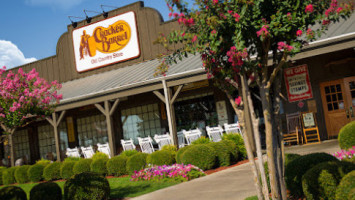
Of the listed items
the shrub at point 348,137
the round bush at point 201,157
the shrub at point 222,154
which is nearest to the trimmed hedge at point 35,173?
the round bush at point 201,157

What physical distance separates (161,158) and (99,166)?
2382 millimetres

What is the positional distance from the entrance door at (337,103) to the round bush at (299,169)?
7674 millimetres

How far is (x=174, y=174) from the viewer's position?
916 centimetres

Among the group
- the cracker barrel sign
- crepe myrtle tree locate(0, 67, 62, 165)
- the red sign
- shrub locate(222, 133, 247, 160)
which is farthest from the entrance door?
crepe myrtle tree locate(0, 67, 62, 165)

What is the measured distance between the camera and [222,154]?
1010 centimetres

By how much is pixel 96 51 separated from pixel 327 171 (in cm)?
1518

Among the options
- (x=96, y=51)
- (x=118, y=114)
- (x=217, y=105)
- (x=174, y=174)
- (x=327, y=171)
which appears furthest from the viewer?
(x=96, y=51)

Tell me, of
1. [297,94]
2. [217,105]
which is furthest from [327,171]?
[217,105]

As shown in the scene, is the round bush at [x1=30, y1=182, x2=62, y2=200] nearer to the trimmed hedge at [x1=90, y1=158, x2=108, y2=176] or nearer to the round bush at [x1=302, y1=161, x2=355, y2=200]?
the trimmed hedge at [x1=90, y1=158, x2=108, y2=176]

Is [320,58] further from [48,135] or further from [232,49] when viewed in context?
[48,135]

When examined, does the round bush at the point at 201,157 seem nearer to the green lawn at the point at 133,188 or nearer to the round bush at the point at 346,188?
the green lawn at the point at 133,188

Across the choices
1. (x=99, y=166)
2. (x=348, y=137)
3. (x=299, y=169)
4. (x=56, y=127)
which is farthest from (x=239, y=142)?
(x=56, y=127)

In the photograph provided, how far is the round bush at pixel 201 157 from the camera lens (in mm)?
9781

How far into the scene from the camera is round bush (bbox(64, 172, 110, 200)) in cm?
741
